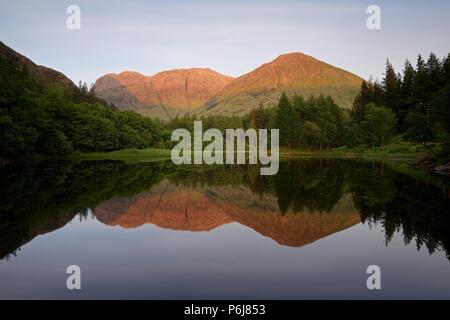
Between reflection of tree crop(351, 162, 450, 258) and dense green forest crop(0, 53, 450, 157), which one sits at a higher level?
dense green forest crop(0, 53, 450, 157)

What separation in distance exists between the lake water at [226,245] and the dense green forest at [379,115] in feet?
104

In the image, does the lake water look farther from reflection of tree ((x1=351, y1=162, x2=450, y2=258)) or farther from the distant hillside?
the distant hillside

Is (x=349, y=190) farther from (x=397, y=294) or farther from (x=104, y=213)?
(x=397, y=294)

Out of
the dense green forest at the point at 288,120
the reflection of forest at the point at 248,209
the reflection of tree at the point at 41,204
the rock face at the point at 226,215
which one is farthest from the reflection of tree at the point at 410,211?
the dense green forest at the point at 288,120

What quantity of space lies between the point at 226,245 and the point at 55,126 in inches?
3026

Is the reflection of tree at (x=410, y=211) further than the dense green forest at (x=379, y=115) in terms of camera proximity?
No

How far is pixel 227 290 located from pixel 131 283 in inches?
83.7

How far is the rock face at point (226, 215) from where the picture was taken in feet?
49.4

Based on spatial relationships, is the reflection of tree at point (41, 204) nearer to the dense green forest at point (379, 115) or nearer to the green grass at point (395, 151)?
the dense green forest at point (379, 115)

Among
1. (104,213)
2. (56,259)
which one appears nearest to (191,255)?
(56,259)

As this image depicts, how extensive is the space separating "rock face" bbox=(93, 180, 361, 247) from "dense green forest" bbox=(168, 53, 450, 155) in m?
32.7

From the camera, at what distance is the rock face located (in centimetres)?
1505

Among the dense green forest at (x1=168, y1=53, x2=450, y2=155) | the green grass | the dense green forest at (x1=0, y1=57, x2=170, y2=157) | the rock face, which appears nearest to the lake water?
the rock face

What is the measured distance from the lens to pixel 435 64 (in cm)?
9856
